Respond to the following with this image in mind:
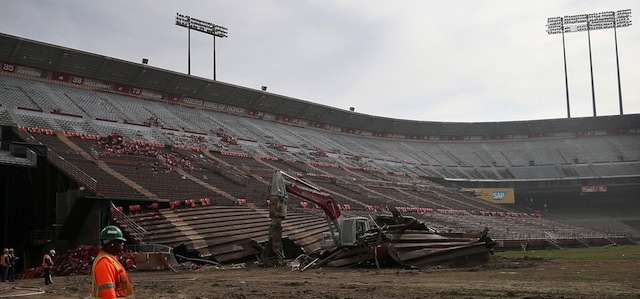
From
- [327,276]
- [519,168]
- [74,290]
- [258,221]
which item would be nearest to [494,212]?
[519,168]

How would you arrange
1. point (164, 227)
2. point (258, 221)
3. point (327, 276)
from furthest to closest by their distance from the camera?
point (258, 221) → point (164, 227) → point (327, 276)

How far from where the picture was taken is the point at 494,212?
60.3 meters

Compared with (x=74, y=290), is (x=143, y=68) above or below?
above

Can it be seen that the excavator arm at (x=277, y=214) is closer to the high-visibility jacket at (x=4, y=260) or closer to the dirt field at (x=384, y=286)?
the dirt field at (x=384, y=286)

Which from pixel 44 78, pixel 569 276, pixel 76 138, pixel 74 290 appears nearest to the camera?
pixel 569 276

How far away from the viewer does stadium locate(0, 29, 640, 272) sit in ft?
104

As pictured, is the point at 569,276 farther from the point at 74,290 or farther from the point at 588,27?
the point at 588,27

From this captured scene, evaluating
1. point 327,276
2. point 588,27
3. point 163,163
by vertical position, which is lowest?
point 327,276

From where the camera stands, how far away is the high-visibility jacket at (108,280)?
5.64 m

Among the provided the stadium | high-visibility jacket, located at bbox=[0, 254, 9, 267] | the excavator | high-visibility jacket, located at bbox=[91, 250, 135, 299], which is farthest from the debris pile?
high-visibility jacket, located at bbox=[91, 250, 135, 299]

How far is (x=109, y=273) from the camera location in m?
5.71

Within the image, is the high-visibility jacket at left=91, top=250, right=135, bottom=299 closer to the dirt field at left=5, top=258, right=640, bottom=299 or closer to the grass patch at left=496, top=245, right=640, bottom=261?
the dirt field at left=5, top=258, right=640, bottom=299

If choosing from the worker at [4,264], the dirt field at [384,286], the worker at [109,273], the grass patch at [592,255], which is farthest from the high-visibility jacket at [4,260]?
the grass patch at [592,255]

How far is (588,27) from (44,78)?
232 feet
